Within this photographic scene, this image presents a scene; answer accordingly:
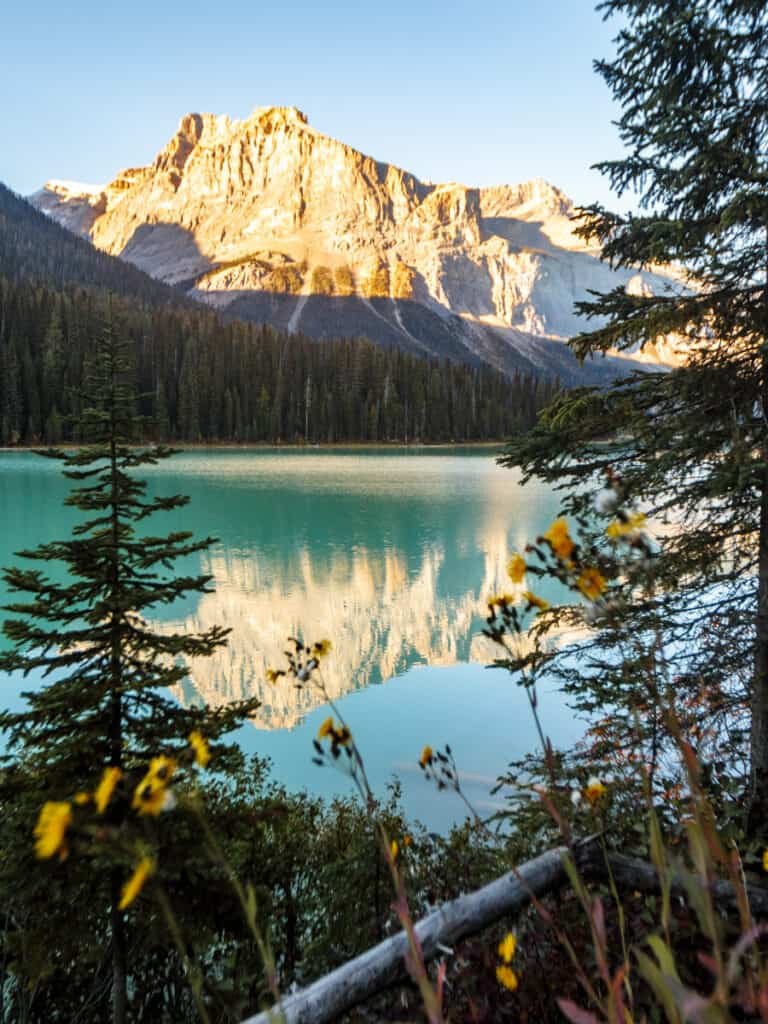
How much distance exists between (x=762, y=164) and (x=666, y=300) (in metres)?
1.13

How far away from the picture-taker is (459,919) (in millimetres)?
2662

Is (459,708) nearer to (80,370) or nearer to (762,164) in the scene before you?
(762,164)

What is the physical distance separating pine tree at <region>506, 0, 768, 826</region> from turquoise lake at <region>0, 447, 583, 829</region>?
4.43 metres

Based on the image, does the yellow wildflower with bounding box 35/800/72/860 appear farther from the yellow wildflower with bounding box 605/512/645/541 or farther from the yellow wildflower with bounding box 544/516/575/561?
the yellow wildflower with bounding box 605/512/645/541

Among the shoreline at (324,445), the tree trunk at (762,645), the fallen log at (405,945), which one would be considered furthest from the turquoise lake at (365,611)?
the shoreline at (324,445)

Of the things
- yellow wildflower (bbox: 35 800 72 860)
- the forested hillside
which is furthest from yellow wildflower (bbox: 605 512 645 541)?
the forested hillside

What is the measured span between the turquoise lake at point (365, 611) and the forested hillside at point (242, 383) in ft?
146

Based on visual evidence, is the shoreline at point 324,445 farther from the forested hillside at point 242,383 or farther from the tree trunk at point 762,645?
the tree trunk at point 762,645

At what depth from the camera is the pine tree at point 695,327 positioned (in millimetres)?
5020

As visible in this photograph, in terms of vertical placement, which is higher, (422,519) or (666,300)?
(666,300)

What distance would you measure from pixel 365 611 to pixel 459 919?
626 inches

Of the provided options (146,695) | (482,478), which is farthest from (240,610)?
(482,478)

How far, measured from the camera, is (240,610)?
1827 centimetres

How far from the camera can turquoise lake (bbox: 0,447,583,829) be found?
10305 millimetres
